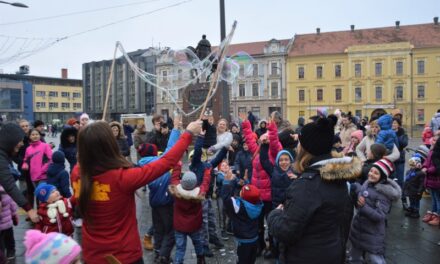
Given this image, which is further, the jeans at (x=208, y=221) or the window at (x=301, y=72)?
the window at (x=301, y=72)

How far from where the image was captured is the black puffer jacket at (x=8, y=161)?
12.2ft

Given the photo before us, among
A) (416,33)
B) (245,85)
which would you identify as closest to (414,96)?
(416,33)

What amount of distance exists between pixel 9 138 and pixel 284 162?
315 cm

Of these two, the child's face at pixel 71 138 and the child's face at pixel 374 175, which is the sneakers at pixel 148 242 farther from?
the child's face at pixel 374 175

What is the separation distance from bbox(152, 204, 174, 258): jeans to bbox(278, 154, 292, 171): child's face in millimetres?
1534

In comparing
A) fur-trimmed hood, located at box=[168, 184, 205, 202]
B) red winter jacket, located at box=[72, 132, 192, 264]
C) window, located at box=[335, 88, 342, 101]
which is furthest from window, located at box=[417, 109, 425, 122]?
red winter jacket, located at box=[72, 132, 192, 264]

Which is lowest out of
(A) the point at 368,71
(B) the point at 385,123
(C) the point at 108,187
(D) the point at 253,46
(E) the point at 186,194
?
(E) the point at 186,194

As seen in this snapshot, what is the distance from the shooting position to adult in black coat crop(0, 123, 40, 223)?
3.70 meters

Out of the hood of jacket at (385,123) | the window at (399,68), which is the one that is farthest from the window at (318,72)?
the hood of jacket at (385,123)

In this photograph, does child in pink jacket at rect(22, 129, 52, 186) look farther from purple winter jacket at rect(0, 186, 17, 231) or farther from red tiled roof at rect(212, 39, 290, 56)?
red tiled roof at rect(212, 39, 290, 56)

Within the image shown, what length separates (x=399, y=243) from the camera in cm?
567

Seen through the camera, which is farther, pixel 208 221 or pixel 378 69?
pixel 378 69

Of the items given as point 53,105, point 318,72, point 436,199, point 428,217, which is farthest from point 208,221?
point 53,105

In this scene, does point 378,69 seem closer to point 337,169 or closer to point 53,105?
point 337,169
